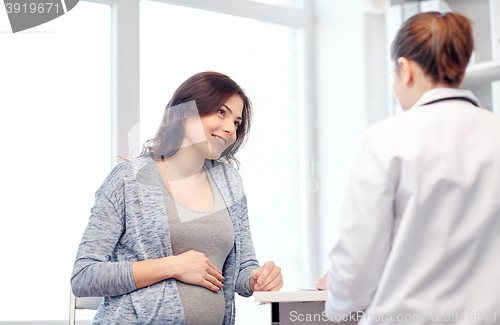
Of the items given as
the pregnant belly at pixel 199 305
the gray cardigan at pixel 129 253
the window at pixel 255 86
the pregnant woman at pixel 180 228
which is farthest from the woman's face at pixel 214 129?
the window at pixel 255 86

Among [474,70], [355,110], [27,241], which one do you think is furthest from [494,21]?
[27,241]

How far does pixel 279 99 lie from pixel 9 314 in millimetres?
1555

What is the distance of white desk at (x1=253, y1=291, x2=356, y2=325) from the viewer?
97 cm

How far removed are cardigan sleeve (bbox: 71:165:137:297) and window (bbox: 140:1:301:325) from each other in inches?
38.3

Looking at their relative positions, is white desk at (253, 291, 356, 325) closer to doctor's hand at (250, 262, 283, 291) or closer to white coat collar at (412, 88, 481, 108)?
doctor's hand at (250, 262, 283, 291)

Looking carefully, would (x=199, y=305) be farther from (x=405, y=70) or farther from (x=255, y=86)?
(x=255, y=86)

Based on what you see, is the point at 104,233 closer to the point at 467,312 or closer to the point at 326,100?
the point at 467,312

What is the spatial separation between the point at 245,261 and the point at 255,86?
129cm

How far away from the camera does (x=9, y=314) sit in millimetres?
1788

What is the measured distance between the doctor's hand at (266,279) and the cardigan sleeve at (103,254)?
299 mm

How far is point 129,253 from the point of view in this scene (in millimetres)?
Answer: 1150

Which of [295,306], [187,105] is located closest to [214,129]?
[187,105]

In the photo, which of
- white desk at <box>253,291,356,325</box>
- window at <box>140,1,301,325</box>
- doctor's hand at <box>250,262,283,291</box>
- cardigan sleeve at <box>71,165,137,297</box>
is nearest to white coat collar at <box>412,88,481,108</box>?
white desk at <box>253,291,356,325</box>

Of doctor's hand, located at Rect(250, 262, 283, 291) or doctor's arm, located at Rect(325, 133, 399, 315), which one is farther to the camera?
doctor's hand, located at Rect(250, 262, 283, 291)
